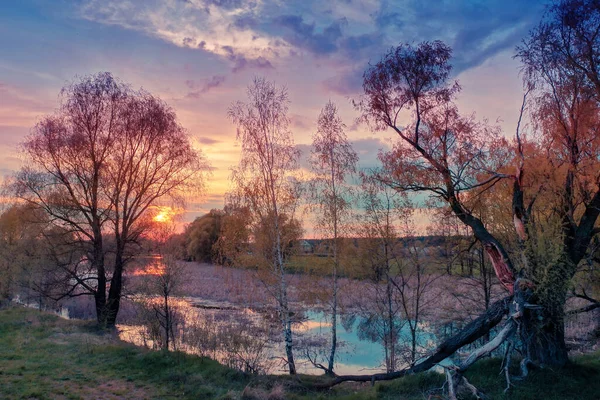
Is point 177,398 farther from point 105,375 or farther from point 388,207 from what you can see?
point 388,207

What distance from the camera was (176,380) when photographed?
41.2 ft

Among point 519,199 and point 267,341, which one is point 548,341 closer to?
point 519,199

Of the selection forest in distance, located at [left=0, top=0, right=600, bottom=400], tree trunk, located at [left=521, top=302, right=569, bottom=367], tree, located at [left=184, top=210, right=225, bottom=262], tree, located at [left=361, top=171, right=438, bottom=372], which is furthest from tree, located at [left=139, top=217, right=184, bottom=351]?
tree, located at [left=184, top=210, right=225, bottom=262]

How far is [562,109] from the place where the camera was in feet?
40.2

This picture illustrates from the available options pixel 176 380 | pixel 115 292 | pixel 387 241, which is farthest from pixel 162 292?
pixel 387 241

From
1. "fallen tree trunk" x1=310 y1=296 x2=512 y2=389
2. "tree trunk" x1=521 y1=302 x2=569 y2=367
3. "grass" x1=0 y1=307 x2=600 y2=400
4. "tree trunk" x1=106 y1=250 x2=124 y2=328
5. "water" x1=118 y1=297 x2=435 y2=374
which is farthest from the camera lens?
"tree trunk" x1=106 y1=250 x2=124 y2=328

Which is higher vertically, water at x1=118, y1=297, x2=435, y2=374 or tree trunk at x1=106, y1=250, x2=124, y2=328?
tree trunk at x1=106, y1=250, x2=124, y2=328

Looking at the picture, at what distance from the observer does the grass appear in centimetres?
1013

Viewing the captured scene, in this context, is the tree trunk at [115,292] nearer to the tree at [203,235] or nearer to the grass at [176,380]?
the grass at [176,380]

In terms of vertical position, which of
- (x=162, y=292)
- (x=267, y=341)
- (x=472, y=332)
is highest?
(x=162, y=292)

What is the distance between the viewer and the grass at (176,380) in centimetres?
1013

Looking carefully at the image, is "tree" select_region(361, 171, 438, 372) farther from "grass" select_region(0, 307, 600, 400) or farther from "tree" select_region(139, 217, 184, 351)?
"tree" select_region(139, 217, 184, 351)

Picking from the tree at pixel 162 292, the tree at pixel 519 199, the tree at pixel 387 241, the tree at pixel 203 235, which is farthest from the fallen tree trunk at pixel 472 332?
the tree at pixel 203 235

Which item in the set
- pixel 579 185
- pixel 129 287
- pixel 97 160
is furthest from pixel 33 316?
pixel 579 185
